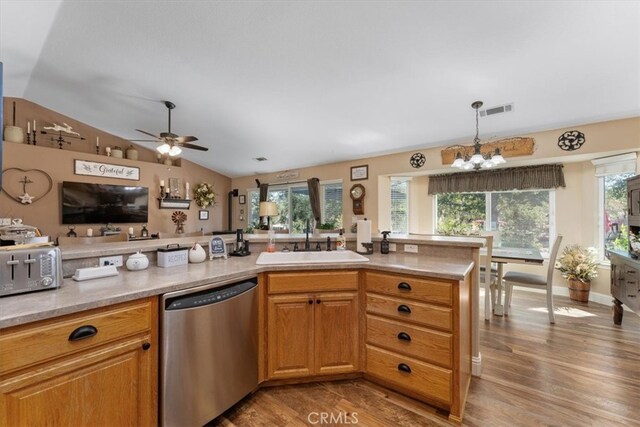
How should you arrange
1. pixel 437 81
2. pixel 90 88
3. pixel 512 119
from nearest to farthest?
1. pixel 437 81
2. pixel 512 119
3. pixel 90 88

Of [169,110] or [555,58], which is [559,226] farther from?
[169,110]

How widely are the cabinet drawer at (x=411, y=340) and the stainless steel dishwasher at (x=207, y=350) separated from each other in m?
0.82

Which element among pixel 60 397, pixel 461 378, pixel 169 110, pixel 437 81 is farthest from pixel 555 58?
pixel 169 110

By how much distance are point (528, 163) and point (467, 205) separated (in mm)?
1174

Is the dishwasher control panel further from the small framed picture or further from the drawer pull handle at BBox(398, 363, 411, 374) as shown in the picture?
the small framed picture

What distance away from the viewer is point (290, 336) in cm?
179

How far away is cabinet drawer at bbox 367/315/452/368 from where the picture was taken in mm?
1555

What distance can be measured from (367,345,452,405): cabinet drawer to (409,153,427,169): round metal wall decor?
350 centimetres

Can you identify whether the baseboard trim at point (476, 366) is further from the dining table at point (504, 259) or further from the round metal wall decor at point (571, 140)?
the round metal wall decor at point (571, 140)

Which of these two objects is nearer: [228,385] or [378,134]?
[228,385]

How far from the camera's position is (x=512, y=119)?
332 cm

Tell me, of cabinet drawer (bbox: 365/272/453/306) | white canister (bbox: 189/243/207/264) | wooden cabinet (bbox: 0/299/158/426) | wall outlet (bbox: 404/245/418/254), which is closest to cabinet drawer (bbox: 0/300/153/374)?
wooden cabinet (bbox: 0/299/158/426)

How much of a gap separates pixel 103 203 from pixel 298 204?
3919mm

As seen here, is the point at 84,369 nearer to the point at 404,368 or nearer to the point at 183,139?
the point at 404,368
